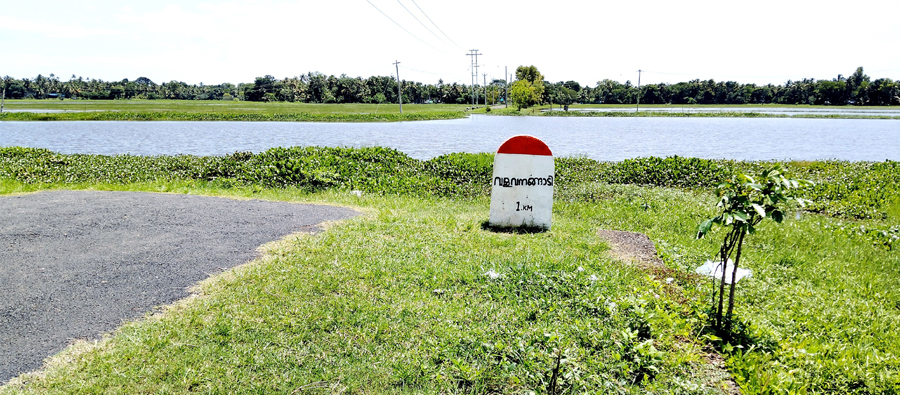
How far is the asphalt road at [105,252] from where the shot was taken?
4488 mm

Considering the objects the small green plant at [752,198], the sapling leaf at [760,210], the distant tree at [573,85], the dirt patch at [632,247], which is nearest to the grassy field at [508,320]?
the dirt patch at [632,247]

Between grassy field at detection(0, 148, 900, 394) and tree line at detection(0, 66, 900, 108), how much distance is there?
103 m

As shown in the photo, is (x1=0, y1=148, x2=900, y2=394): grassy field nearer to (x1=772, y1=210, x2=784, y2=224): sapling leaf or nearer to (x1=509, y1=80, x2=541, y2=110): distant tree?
(x1=772, y1=210, x2=784, y2=224): sapling leaf

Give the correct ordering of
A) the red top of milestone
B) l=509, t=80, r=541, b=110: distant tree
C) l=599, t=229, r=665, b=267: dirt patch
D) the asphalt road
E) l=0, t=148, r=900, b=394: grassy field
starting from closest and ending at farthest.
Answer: l=0, t=148, r=900, b=394: grassy field
the asphalt road
l=599, t=229, r=665, b=267: dirt patch
the red top of milestone
l=509, t=80, r=541, b=110: distant tree

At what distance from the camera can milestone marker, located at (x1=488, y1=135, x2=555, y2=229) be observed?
8156 millimetres

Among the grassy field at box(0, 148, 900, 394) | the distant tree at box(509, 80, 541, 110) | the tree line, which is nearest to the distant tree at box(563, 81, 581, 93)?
the tree line

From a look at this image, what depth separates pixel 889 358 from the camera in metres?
4.19

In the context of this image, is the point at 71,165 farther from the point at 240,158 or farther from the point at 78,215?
the point at 78,215

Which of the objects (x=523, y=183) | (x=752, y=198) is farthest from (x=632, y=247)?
(x=752, y=198)

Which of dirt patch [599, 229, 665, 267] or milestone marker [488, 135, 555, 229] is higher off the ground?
milestone marker [488, 135, 555, 229]

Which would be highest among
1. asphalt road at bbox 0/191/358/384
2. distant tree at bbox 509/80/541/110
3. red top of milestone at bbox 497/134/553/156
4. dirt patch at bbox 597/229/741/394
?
distant tree at bbox 509/80/541/110

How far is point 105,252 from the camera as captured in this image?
21.7 feet

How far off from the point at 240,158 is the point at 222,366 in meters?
11.8

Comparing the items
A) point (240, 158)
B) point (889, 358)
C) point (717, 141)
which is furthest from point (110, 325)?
point (717, 141)
